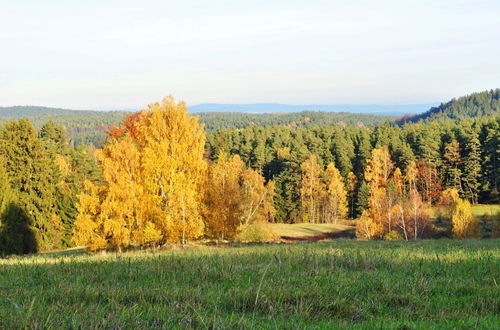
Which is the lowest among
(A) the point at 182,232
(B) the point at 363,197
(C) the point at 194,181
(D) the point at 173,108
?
(B) the point at 363,197

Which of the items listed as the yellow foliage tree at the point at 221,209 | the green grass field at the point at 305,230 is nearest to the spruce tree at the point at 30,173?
the yellow foliage tree at the point at 221,209

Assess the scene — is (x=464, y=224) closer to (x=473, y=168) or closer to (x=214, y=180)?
(x=214, y=180)

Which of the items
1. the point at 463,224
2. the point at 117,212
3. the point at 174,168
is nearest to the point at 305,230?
the point at 463,224

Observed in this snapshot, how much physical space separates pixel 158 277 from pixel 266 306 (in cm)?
243

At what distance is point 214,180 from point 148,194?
5.07 meters

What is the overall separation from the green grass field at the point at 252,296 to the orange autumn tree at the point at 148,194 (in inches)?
737

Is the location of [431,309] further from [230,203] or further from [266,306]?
[230,203]

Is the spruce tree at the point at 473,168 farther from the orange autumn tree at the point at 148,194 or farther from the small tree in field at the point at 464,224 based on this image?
the orange autumn tree at the point at 148,194

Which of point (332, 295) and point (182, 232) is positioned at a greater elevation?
point (332, 295)

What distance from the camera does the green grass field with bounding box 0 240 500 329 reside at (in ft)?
14.4

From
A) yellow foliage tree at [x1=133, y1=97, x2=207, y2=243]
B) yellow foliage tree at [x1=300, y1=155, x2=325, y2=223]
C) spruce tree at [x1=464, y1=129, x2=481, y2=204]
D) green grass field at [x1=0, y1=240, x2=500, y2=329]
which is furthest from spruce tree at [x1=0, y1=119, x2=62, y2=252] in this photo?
spruce tree at [x1=464, y1=129, x2=481, y2=204]

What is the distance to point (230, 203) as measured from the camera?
30.7 meters

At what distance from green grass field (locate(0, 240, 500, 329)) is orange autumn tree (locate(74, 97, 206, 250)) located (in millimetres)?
18726

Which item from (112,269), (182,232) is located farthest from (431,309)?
(182,232)
